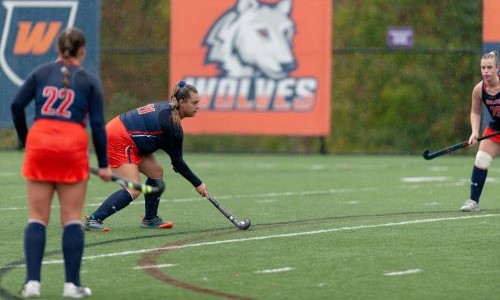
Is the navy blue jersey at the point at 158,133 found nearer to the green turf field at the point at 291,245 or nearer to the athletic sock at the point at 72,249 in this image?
the green turf field at the point at 291,245

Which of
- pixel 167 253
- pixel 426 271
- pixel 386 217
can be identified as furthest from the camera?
pixel 386 217

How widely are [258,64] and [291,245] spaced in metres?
14.6

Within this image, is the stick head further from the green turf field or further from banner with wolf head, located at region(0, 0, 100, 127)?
banner with wolf head, located at region(0, 0, 100, 127)

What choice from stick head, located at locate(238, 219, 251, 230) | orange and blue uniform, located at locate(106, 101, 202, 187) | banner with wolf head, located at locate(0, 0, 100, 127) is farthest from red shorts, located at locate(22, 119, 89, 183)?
banner with wolf head, located at locate(0, 0, 100, 127)

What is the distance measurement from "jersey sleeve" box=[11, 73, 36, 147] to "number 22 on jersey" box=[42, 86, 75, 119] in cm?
10

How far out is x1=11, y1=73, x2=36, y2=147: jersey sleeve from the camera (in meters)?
8.16

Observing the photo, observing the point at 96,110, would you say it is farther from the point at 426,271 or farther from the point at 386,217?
the point at 386,217

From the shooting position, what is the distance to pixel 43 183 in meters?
8.12

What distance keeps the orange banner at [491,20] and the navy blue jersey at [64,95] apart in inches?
684

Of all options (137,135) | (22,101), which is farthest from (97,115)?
(137,135)

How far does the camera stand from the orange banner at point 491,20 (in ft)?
80.5

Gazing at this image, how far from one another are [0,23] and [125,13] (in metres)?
7.12

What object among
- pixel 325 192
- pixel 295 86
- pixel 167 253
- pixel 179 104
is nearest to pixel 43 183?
pixel 167 253

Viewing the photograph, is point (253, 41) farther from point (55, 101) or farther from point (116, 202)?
point (55, 101)
